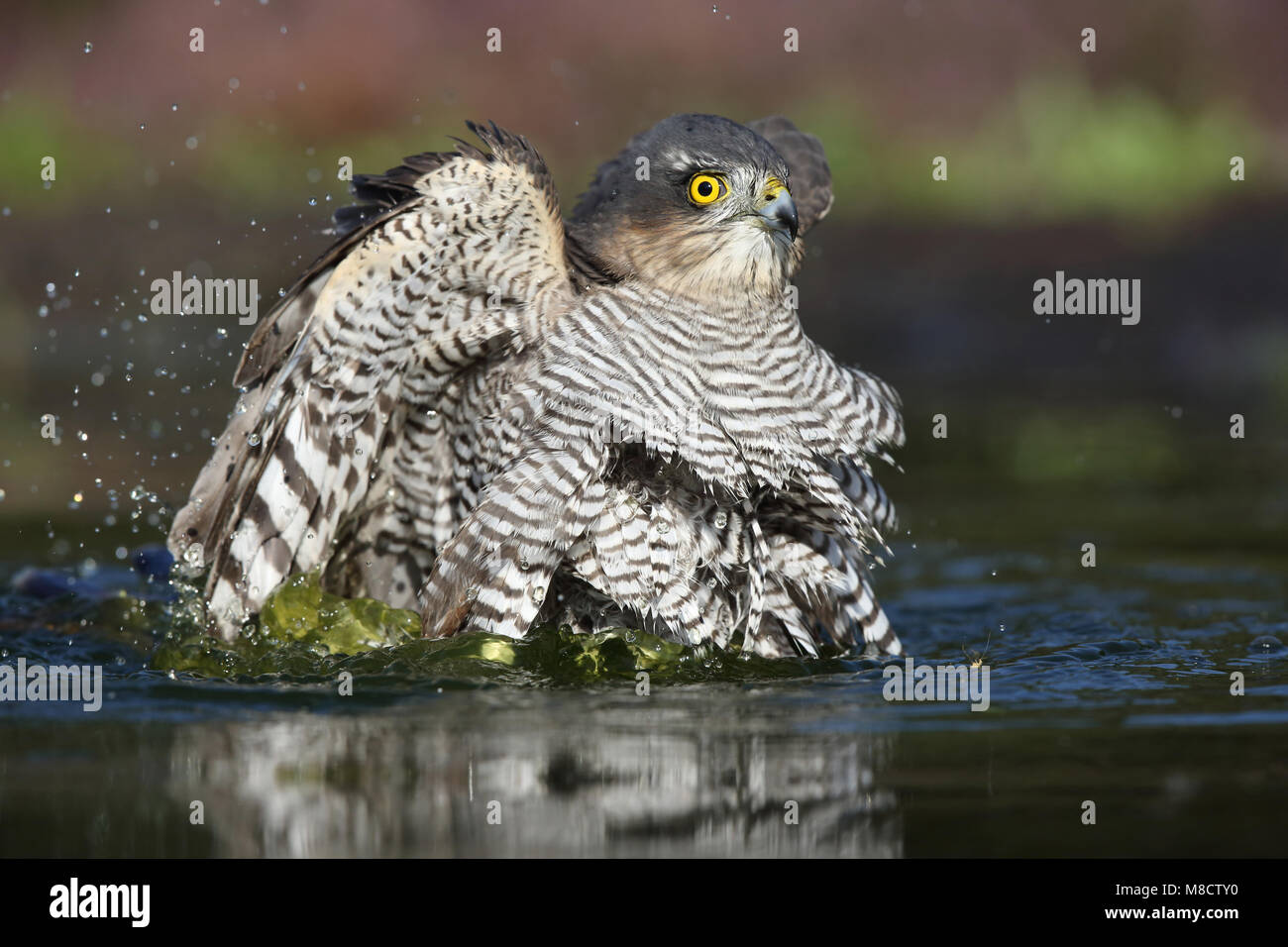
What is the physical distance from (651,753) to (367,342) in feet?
6.94

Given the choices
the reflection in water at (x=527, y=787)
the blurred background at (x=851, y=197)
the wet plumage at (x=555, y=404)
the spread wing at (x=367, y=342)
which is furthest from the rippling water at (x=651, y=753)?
the blurred background at (x=851, y=197)

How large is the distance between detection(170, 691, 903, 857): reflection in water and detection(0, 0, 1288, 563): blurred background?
16.6 ft

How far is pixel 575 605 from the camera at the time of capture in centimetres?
658

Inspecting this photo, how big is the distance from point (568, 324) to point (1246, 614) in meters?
3.65

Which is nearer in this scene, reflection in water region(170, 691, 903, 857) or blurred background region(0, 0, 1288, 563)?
reflection in water region(170, 691, 903, 857)

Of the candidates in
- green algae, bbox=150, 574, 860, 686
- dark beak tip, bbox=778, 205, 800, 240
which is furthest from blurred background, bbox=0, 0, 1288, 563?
dark beak tip, bbox=778, 205, 800, 240

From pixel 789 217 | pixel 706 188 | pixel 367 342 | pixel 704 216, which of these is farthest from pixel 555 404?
pixel 789 217

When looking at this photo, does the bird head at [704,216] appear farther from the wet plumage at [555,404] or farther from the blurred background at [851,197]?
the blurred background at [851,197]

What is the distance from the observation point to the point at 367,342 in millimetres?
6023

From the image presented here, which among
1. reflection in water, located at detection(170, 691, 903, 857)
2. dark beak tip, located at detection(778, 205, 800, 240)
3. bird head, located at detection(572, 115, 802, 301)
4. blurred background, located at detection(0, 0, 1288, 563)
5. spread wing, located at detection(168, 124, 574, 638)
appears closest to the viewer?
reflection in water, located at detection(170, 691, 903, 857)

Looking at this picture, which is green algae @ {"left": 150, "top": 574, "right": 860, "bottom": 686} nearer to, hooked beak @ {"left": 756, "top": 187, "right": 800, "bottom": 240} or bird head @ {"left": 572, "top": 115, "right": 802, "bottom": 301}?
bird head @ {"left": 572, "top": 115, "right": 802, "bottom": 301}

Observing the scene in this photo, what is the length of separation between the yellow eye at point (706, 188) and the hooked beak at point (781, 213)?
18 centimetres

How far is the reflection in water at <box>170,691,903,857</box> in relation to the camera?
4070 millimetres

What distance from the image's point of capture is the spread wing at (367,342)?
5953 mm
